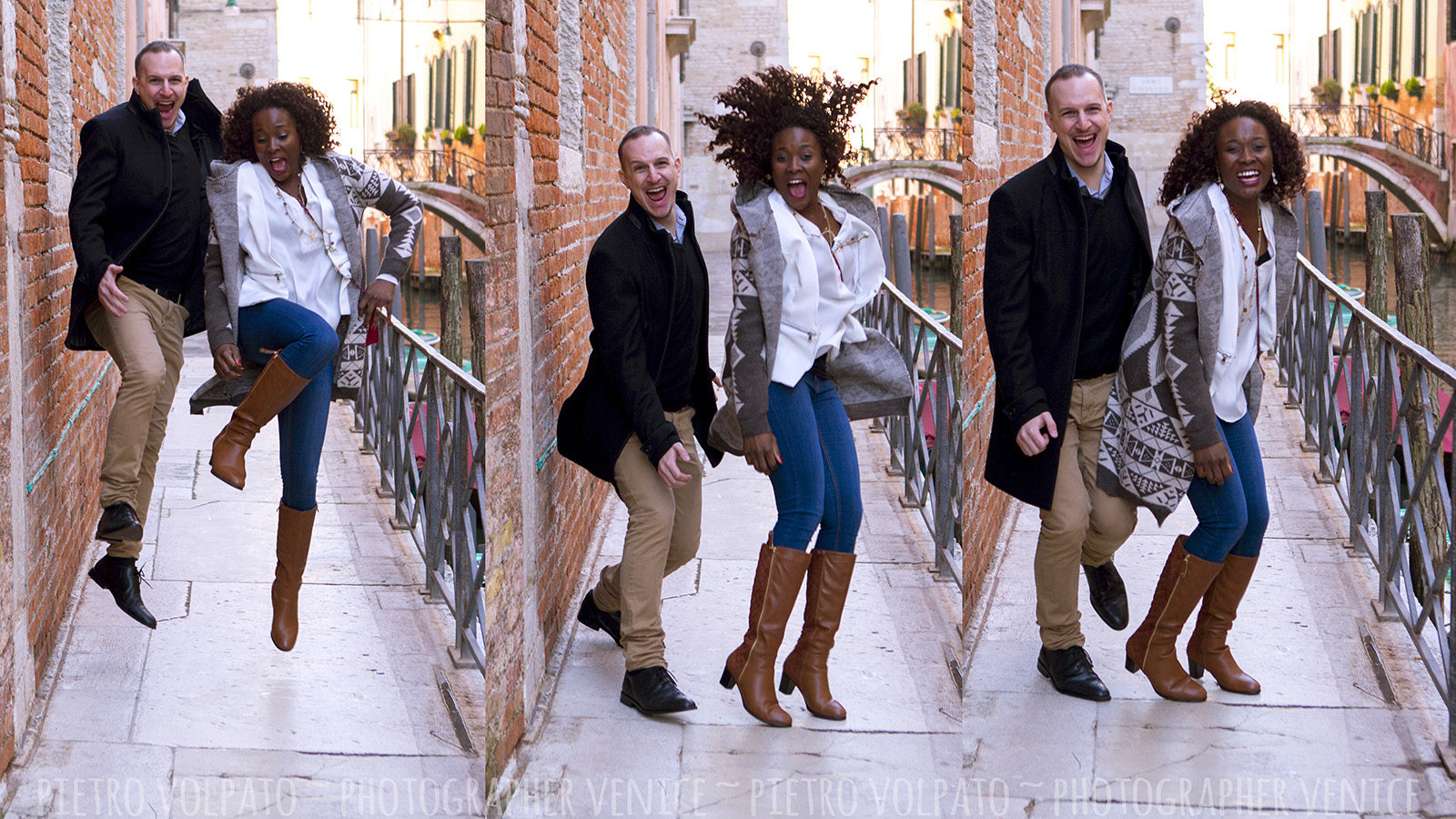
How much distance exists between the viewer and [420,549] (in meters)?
2.88

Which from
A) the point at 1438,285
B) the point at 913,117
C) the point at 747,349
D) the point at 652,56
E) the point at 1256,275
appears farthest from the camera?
the point at 913,117

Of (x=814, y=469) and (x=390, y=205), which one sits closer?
(x=390, y=205)

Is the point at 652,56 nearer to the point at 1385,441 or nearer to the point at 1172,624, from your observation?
the point at 1385,441

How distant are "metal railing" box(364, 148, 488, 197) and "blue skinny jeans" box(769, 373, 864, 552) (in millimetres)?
→ 756

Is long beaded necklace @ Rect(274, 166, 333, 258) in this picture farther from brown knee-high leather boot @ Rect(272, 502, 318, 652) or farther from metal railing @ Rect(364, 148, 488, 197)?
brown knee-high leather boot @ Rect(272, 502, 318, 652)

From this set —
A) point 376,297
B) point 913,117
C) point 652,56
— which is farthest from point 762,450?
point 913,117

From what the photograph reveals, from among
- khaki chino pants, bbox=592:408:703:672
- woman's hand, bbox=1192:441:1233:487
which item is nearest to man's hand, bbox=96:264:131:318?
khaki chino pants, bbox=592:408:703:672

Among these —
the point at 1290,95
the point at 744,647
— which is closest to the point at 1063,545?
the point at 744,647

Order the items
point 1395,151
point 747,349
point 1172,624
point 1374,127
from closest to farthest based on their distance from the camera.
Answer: point 747,349 < point 1172,624 < point 1395,151 < point 1374,127

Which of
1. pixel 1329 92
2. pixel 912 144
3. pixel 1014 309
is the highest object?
pixel 1329 92

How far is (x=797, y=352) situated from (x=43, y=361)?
1482 millimetres

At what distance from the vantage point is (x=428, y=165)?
2688mm

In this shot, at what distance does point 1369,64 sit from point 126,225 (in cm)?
3487

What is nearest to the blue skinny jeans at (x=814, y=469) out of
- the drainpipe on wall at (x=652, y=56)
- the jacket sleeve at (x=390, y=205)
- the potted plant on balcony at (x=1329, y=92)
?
the jacket sleeve at (x=390, y=205)
